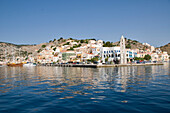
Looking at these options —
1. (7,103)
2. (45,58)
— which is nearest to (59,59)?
(45,58)

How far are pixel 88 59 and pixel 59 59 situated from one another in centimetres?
3266

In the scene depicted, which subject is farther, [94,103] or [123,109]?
[94,103]

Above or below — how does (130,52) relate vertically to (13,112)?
above

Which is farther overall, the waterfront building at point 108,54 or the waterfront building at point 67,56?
the waterfront building at point 67,56

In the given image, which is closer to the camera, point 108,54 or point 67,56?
point 108,54

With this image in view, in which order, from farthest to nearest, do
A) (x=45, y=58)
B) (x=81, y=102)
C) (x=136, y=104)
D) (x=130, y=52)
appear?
(x=45, y=58), (x=130, y=52), (x=81, y=102), (x=136, y=104)

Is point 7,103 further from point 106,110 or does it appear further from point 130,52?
point 130,52

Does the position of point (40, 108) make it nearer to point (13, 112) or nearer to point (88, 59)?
point (13, 112)

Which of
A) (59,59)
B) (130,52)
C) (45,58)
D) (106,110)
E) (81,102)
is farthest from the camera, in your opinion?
(45,58)

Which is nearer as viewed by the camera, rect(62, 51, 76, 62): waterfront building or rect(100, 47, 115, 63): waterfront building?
rect(100, 47, 115, 63): waterfront building

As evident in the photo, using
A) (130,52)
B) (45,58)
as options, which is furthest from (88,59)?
(45,58)

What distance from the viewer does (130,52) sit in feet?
369

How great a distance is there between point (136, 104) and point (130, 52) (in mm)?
104110

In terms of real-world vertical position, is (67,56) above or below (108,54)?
below
